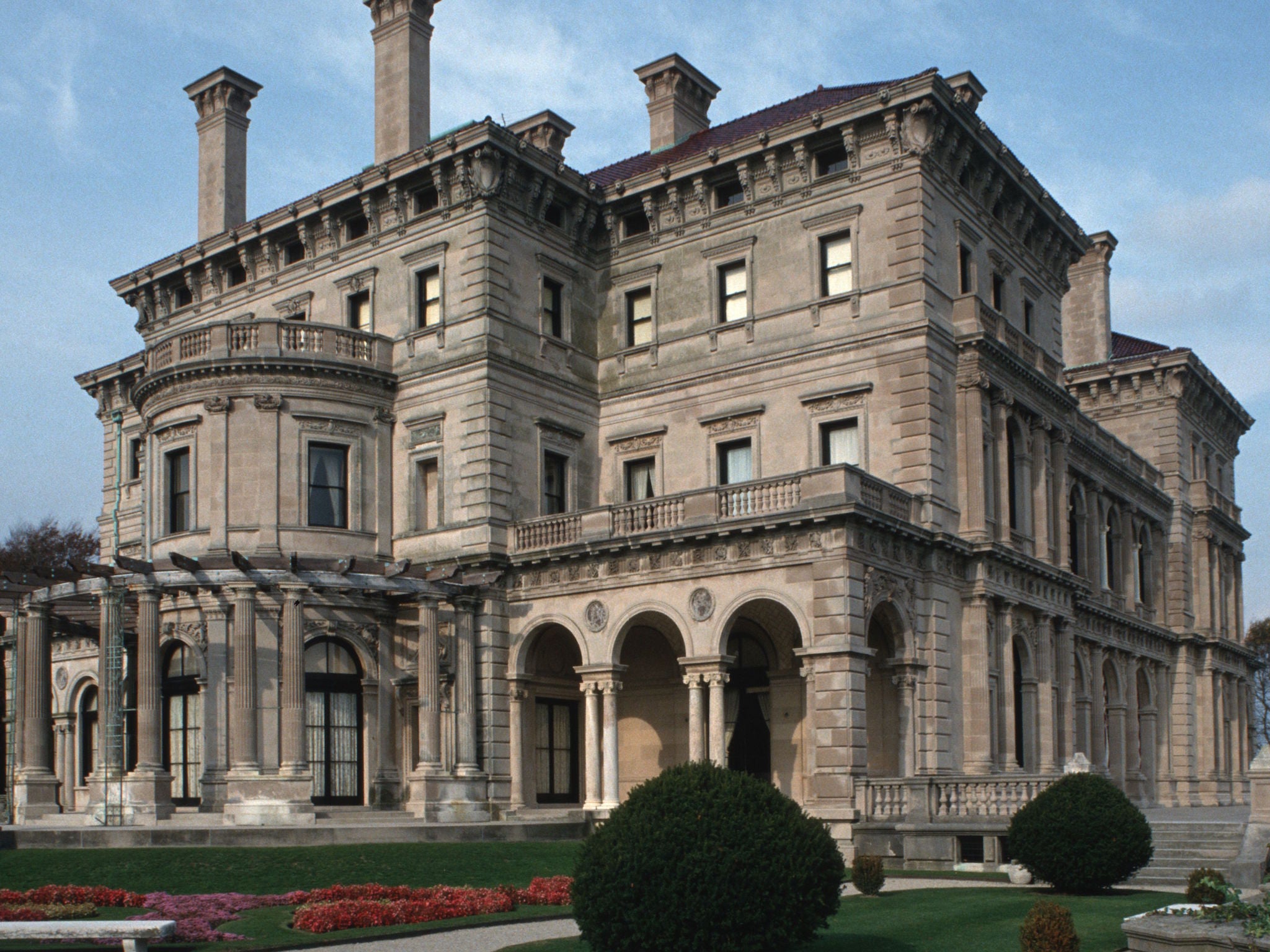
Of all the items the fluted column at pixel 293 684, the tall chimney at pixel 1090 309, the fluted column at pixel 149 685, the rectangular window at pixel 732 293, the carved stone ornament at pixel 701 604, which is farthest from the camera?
the tall chimney at pixel 1090 309

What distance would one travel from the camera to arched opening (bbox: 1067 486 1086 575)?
4572 cm

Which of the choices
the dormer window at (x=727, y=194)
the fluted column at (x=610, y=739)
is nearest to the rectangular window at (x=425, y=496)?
the fluted column at (x=610, y=739)

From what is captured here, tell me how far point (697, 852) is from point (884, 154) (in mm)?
24723

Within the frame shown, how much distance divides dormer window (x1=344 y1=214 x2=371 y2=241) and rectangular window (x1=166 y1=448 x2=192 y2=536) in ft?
24.6

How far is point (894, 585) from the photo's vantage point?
32375 millimetres

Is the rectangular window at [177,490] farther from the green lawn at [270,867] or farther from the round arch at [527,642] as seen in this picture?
the green lawn at [270,867]

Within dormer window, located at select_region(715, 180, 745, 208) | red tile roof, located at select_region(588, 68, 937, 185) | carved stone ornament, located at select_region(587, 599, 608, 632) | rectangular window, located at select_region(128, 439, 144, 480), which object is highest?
red tile roof, located at select_region(588, 68, 937, 185)

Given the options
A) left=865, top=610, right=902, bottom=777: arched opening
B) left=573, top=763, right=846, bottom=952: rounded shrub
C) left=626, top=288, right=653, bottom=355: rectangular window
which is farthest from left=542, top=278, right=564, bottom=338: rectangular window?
left=573, top=763, right=846, bottom=952: rounded shrub

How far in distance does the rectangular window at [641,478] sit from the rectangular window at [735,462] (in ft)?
6.65

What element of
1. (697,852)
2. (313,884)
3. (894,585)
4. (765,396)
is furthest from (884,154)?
(697,852)

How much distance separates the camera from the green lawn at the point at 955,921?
16.5 meters

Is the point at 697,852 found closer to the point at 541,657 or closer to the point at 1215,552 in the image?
the point at 541,657

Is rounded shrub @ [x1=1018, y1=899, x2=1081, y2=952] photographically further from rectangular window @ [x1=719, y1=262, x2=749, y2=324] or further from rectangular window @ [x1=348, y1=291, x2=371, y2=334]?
rectangular window @ [x1=348, y1=291, x2=371, y2=334]

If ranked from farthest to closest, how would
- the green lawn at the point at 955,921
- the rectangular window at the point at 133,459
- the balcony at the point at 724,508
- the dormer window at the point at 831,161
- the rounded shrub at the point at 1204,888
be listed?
the rectangular window at the point at 133,459 < the dormer window at the point at 831,161 < the balcony at the point at 724,508 < the rounded shrub at the point at 1204,888 < the green lawn at the point at 955,921
